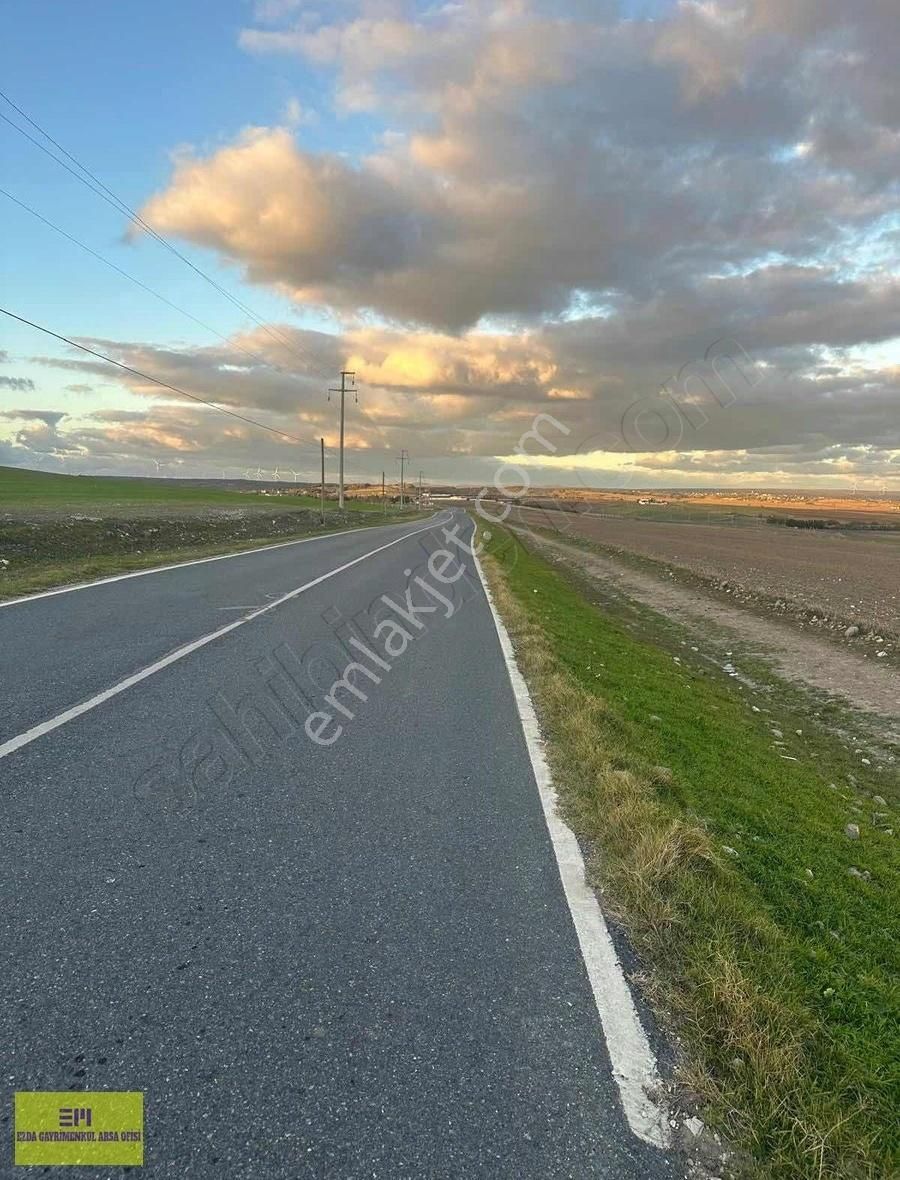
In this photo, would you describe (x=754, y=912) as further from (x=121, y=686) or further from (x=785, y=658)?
(x=785, y=658)

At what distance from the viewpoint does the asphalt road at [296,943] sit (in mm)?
2092

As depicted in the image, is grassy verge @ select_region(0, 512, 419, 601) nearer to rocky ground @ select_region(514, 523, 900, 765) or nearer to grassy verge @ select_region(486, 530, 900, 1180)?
grassy verge @ select_region(486, 530, 900, 1180)

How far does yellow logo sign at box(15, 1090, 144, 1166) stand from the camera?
201 centimetres

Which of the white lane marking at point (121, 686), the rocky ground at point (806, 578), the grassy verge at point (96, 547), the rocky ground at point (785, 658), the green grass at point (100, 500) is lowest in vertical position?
the rocky ground at point (785, 658)

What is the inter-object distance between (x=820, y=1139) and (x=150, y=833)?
3.54m

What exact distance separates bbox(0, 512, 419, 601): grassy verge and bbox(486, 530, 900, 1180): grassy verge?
1138 centimetres

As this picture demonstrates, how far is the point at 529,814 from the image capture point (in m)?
4.48

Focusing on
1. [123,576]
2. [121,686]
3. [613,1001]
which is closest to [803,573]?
[123,576]

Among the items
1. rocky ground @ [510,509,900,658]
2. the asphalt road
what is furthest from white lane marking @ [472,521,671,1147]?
rocky ground @ [510,509,900,658]

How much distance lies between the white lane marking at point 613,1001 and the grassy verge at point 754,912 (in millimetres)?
121

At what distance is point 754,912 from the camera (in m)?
3.41

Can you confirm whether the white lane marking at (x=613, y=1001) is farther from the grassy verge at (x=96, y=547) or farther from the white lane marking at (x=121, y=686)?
the grassy verge at (x=96, y=547)

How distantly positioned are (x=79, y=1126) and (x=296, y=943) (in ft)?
3.35

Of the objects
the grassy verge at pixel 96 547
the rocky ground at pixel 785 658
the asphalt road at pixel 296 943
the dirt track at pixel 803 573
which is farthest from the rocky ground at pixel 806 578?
the grassy verge at pixel 96 547
